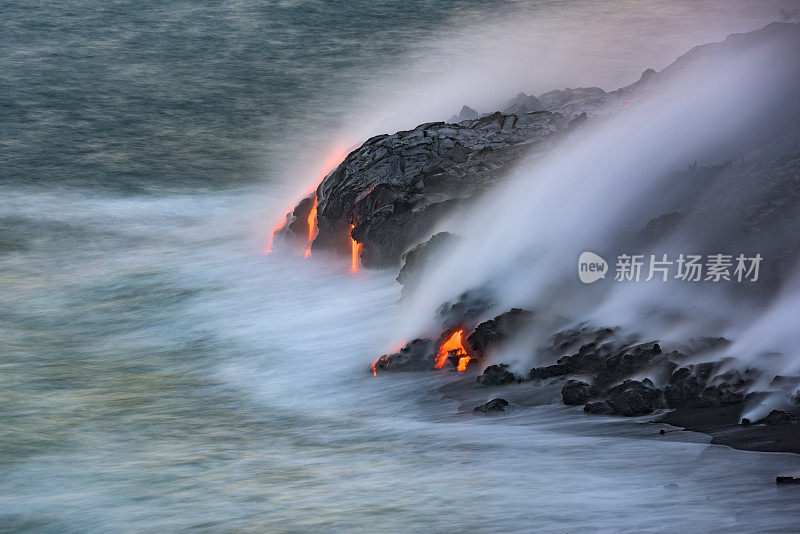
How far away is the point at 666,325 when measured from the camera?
46.2ft

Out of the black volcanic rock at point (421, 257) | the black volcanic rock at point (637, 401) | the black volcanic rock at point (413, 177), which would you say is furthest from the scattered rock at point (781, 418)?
the black volcanic rock at point (413, 177)

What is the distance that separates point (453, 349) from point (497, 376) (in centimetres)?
122

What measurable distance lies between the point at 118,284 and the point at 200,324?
401 centimetres

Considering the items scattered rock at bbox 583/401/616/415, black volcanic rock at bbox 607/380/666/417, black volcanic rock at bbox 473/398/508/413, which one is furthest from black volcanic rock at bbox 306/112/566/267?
black volcanic rock at bbox 607/380/666/417

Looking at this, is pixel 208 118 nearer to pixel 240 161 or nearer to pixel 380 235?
pixel 240 161

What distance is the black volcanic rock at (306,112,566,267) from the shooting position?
20125 mm

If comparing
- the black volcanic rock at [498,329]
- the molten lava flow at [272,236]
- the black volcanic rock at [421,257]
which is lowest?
the black volcanic rock at [498,329]

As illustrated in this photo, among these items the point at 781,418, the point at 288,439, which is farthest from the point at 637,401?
the point at 288,439

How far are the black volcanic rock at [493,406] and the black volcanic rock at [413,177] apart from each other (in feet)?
22.2

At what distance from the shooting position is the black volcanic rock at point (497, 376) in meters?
14.2

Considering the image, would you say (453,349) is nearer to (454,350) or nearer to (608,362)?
(454,350)

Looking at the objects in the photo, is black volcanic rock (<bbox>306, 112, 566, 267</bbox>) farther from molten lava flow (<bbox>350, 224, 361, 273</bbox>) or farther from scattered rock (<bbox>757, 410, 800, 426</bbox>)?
scattered rock (<bbox>757, 410, 800, 426</bbox>)

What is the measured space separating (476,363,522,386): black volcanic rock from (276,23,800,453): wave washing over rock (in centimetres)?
2

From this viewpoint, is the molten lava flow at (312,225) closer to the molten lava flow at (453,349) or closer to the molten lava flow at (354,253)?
the molten lava flow at (354,253)
